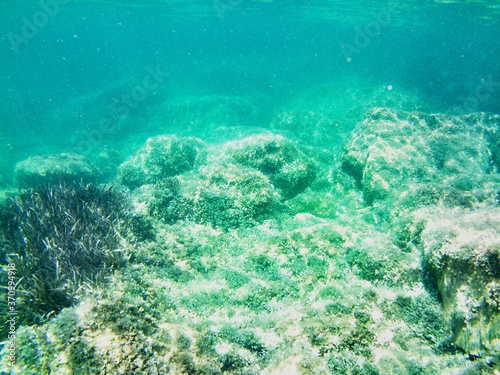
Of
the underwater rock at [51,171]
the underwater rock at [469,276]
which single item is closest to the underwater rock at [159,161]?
the underwater rock at [51,171]

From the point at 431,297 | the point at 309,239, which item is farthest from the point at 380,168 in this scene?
the point at 431,297

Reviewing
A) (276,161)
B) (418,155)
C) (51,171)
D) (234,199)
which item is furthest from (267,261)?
(51,171)

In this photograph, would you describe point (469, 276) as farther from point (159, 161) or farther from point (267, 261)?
point (159, 161)

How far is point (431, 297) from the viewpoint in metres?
2.90

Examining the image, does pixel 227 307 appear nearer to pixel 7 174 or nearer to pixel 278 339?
pixel 278 339

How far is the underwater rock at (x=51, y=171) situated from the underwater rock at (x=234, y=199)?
8.94 metres

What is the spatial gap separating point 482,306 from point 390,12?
38117mm

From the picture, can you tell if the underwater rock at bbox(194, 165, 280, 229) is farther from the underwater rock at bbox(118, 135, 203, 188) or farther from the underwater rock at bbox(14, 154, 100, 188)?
the underwater rock at bbox(14, 154, 100, 188)

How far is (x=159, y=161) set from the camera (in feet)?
34.9

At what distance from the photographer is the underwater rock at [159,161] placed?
34.7ft

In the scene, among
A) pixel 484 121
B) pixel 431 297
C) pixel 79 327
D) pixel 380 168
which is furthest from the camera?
pixel 484 121

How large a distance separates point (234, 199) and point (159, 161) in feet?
20.9

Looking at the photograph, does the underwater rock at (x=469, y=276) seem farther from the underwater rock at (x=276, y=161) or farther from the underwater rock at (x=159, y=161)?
the underwater rock at (x=159, y=161)

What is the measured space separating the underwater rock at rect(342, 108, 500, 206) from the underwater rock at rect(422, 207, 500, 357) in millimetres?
2618
